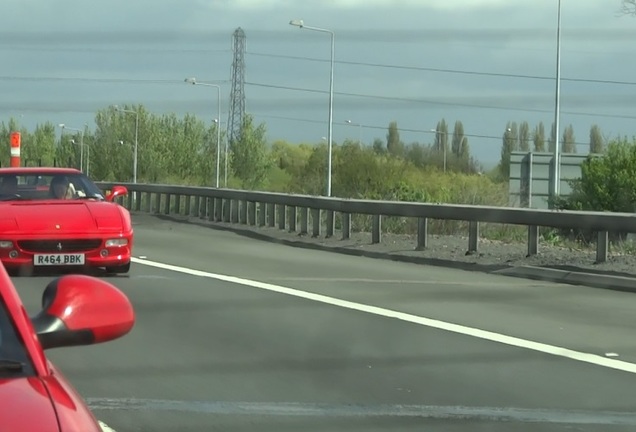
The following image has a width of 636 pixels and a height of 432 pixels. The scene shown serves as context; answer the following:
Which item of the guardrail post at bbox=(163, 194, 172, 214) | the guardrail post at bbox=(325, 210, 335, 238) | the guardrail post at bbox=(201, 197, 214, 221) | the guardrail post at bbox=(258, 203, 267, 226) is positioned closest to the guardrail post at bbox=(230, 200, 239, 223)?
the guardrail post at bbox=(201, 197, 214, 221)

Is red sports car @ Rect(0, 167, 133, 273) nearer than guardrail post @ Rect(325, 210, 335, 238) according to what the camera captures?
Yes

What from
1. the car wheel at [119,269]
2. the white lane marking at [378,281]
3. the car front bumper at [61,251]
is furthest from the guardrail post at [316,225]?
the car front bumper at [61,251]

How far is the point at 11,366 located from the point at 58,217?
1159 cm

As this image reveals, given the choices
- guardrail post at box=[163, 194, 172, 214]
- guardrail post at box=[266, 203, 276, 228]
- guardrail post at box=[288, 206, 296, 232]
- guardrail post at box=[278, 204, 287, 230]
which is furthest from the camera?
guardrail post at box=[163, 194, 172, 214]

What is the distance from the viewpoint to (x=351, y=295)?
47.0 ft

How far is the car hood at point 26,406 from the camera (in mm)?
3197

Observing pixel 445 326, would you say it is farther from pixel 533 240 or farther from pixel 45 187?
pixel 533 240

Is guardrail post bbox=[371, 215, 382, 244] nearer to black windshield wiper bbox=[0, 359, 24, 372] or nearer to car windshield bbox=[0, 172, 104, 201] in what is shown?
car windshield bbox=[0, 172, 104, 201]

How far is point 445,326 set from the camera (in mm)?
11812

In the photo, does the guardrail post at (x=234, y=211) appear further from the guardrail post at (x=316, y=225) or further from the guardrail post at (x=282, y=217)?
the guardrail post at (x=316, y=225)

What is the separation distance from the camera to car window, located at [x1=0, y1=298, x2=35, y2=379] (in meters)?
3.66

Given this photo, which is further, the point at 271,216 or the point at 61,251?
the point at 271,216

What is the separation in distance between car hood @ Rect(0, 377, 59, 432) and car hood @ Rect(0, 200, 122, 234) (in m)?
11.5

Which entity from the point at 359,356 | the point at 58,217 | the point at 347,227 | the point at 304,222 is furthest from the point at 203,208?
the point at 359,356
